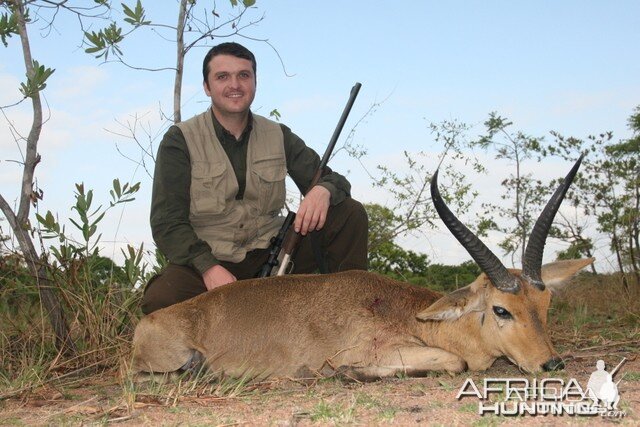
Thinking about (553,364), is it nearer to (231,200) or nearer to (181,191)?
(231,200)

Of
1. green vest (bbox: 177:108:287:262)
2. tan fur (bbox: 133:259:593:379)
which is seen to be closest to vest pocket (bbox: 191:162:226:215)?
green vest (bbox: 177:108:287:262)

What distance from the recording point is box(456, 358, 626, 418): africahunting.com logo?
399 cm

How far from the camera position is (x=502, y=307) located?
17.6 feet

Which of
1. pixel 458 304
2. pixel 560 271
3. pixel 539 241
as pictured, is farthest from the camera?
pixel 560 271

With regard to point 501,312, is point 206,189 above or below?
above

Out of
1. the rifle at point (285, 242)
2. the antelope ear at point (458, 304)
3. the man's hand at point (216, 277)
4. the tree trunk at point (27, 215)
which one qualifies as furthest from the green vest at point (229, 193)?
the antelope ear at point (458, 304)

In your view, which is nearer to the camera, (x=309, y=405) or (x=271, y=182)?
(x=309, y=405)

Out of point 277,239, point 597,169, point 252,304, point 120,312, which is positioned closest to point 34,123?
point 120,312

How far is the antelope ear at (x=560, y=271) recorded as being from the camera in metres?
5.91

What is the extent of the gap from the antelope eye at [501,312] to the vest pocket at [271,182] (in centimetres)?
258

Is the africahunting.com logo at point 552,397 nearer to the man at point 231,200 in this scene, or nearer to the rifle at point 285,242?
the rifle at point 285,242

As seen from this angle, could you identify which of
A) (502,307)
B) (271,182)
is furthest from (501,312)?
(271,182)

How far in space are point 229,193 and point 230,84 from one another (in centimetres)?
96

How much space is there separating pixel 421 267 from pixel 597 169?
3196 mm
